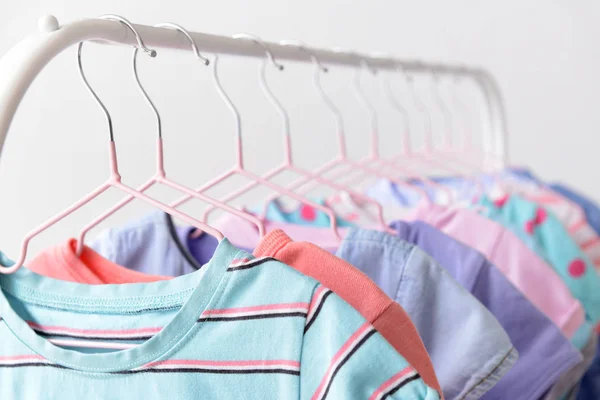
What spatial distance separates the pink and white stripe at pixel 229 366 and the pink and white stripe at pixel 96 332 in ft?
0.09

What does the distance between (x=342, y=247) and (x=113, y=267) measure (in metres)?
0.21

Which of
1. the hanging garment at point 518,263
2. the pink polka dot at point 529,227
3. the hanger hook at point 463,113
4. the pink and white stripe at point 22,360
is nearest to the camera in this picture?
the pink and white stripe at point 22,360

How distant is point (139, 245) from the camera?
788mm

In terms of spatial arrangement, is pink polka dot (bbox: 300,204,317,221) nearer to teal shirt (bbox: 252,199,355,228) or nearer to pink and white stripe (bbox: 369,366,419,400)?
teal shirt (bbox: 252,199,355,228)

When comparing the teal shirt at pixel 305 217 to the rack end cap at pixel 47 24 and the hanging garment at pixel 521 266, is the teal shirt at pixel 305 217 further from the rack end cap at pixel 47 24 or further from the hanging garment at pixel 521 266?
the rack end cap at pixel 47 24

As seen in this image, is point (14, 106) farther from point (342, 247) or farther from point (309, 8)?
point (309, 8)

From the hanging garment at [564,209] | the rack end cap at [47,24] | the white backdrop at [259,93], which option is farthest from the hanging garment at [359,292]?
the white backdrop at [259,93]

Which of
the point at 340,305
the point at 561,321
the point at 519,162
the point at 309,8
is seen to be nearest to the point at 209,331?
the point at 340,305

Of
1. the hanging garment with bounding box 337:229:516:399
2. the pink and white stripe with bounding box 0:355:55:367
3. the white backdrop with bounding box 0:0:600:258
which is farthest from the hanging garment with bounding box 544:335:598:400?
the white backdrop with bounding box 0:0:600:258

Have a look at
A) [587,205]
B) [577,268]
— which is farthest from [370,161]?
[587,205]

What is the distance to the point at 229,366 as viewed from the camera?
0.55m

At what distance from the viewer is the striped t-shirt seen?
1.66ft

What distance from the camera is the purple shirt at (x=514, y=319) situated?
722 mm

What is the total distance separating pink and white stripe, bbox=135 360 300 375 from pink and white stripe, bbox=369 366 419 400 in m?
0.06
